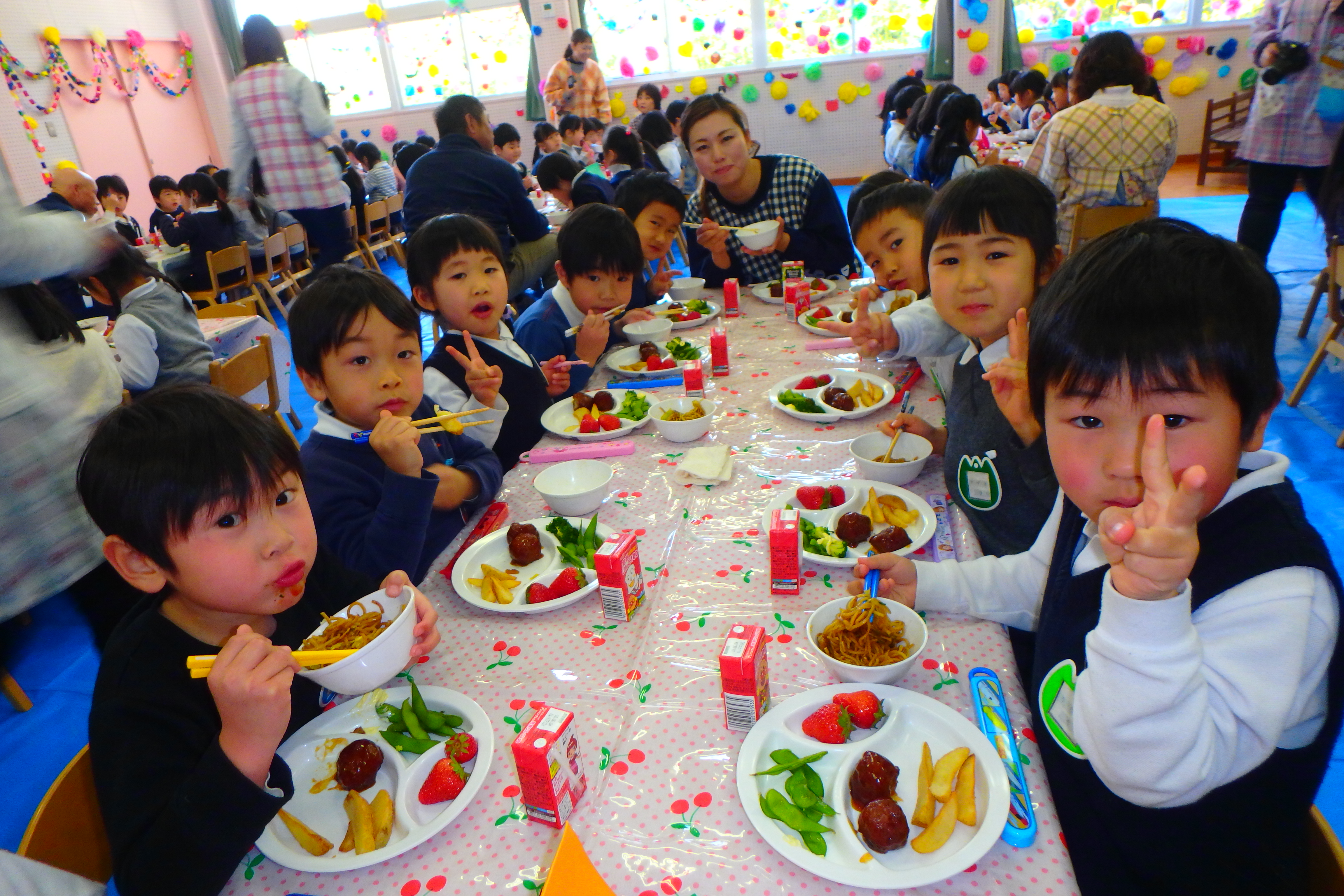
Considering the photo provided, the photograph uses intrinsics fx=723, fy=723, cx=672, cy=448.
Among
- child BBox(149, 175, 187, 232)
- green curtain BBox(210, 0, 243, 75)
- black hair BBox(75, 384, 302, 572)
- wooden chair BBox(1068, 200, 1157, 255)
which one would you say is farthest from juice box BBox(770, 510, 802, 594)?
green curtain BBox(210, 0, 243, 75)

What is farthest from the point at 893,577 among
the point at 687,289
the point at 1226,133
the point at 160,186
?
the point at 1226,133

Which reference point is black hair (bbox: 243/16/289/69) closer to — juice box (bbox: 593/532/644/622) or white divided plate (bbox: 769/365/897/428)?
white divided plate (bbox: 769/365/897/428)

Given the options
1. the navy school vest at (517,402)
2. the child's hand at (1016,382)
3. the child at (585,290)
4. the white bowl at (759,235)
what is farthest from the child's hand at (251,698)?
the white bowl at (759,235)

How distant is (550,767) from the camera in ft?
2.60

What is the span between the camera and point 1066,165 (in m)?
3.99

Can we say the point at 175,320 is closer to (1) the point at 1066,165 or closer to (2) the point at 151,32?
(1) the point at 1066,165

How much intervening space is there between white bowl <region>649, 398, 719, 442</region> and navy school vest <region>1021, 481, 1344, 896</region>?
96cm

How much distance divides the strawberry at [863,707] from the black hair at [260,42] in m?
5.33

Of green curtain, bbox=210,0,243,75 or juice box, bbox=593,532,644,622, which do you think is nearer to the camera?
juice box, bbox=593,532,644,622

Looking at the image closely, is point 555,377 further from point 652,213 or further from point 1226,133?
point 1226,133

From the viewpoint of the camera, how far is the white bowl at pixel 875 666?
0.93 meters

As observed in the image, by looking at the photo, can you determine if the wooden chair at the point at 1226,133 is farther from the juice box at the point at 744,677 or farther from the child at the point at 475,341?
the juice box at the point at 744,677

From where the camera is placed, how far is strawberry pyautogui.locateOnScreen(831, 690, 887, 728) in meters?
0.90

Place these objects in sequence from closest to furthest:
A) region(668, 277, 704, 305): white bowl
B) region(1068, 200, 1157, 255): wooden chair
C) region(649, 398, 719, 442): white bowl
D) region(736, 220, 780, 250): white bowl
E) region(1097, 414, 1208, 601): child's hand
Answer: region(1097, 414, 1208, 601): child's hand
region(649, 398, 719, 442): white bowl
region(736, 220, 780, 250): white bowl
region(668, 277, 704, 305): white bowl
region(1068, 200, 1157, 255): wooden chair
